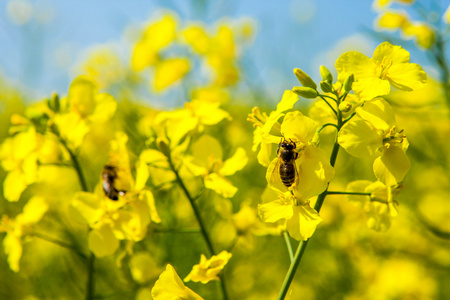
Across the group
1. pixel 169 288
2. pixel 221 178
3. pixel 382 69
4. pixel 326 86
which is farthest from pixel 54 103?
pixel 382 69

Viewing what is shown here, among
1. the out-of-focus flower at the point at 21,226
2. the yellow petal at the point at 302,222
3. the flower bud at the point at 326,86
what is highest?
the flower bud at the point at 326,86

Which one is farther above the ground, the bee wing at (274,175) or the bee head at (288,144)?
the bee head at (288,144)

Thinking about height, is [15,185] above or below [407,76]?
below

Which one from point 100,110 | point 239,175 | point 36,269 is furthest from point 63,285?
point 100,110

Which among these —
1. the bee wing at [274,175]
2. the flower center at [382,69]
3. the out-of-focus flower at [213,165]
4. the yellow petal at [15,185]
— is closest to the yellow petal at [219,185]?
the out-of-focus flower at [213,165]

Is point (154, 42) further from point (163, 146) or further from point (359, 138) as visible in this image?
point (359, 138)

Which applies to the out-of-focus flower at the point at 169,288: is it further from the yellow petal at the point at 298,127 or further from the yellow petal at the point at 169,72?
the yellow petal at the point at 169,72
